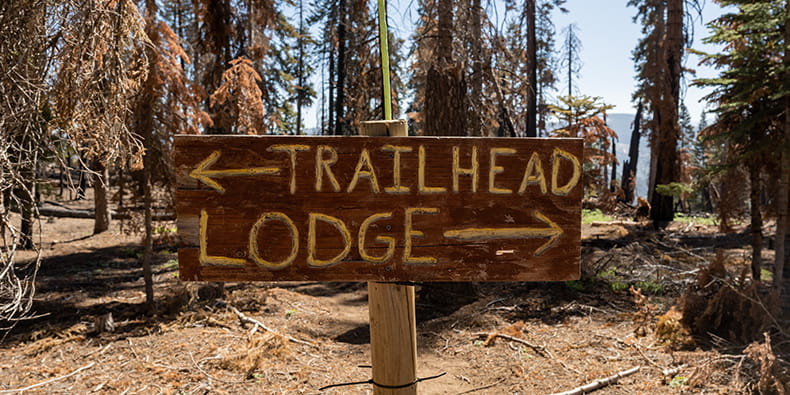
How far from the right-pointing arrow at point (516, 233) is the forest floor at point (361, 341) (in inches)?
145

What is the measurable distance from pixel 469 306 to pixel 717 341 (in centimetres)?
332

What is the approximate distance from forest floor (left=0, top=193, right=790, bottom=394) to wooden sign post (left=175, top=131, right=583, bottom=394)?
374cm

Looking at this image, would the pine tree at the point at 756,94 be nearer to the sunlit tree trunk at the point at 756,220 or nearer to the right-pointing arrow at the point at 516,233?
the sunlit tree trunk at the point at 756,220

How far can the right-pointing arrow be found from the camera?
5.66ft

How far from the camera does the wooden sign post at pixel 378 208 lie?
1.70 m

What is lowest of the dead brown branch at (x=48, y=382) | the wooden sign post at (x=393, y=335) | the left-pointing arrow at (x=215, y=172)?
the dead brown branch at (x=48, y=382)

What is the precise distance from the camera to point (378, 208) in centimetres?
172

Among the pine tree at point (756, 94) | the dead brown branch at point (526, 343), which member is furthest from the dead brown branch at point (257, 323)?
the pine tree at point (756, 94)

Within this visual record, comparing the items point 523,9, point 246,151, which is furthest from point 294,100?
point 246,151

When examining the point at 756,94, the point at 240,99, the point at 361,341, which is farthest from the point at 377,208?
the point at 240,99

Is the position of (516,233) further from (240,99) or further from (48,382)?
(240,99)

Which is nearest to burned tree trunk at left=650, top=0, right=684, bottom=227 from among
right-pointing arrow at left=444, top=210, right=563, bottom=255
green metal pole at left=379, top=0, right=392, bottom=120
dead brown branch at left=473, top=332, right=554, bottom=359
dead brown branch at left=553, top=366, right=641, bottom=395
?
dead brown branch at left=473, top=332, right=554, bottom=359

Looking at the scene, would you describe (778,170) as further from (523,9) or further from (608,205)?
(523,9)

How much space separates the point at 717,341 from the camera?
18.7 feet
